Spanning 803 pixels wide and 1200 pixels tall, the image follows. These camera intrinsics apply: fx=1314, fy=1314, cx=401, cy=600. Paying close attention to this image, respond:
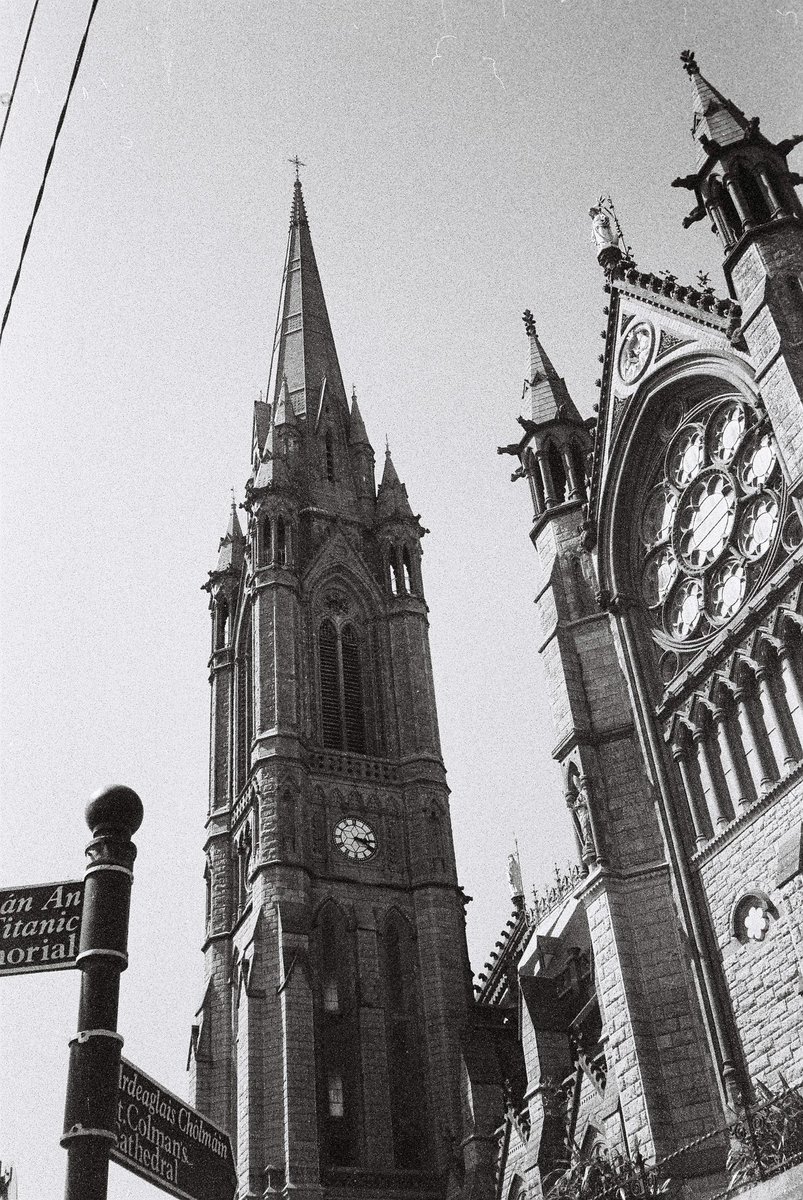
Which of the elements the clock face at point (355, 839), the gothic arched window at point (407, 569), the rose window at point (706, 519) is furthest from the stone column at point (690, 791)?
the gothic arched window at point (407, 569)

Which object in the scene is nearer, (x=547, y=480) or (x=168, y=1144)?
(x=168, y=1144)

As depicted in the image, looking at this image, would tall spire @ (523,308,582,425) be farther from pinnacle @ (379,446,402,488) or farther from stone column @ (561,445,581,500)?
pinnacle @ (379,446,402,488)

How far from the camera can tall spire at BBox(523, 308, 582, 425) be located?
89.1ft

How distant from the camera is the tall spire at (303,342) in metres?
53.6

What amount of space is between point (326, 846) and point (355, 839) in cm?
106

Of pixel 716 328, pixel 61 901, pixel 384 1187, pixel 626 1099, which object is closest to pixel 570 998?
pixel 384 1187

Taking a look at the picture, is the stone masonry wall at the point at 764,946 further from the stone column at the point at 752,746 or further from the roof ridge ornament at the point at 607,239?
the roof ridge ornament at the point at 607,239

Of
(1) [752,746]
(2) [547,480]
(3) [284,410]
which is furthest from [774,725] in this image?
(3) [284,410]

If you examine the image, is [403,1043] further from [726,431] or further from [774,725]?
[726,431]

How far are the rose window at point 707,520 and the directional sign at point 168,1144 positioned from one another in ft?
49.5

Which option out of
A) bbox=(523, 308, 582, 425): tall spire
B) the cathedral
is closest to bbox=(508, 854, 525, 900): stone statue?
the cathedral

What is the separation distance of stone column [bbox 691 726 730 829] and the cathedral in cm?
5

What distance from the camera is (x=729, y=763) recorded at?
65.2 feet

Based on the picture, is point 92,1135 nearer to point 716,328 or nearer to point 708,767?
point 708,767
